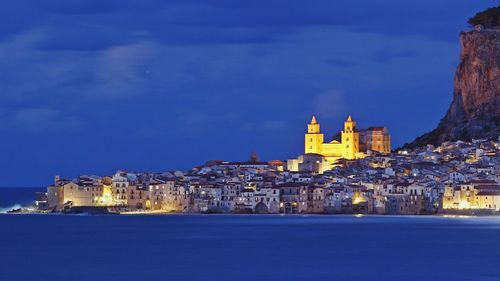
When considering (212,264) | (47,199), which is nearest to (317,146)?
(47,199)

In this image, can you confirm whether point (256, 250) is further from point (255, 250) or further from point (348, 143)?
point (348, 143)

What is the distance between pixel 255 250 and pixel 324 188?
124ft

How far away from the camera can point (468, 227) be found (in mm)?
72625

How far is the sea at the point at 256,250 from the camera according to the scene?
4519cm

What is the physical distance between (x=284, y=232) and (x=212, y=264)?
22050 mm

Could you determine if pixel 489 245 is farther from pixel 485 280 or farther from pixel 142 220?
pixel 142 220

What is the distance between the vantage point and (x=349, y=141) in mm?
124125

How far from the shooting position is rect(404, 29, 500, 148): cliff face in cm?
11481

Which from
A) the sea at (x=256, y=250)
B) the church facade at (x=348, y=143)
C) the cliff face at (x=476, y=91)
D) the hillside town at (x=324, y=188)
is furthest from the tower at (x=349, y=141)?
the sea at (x=256, y=250)

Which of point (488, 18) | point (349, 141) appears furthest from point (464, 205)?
point (488, 18)

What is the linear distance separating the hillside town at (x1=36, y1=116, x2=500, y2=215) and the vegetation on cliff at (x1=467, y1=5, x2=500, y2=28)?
626 inches

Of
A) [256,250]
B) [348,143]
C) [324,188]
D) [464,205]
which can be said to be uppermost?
[348,143]

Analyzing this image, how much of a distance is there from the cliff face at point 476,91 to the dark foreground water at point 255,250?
31.1m

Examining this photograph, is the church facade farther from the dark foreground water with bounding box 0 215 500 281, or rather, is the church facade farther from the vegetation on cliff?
the dark foreground water with bounding box 0 215 500 281
